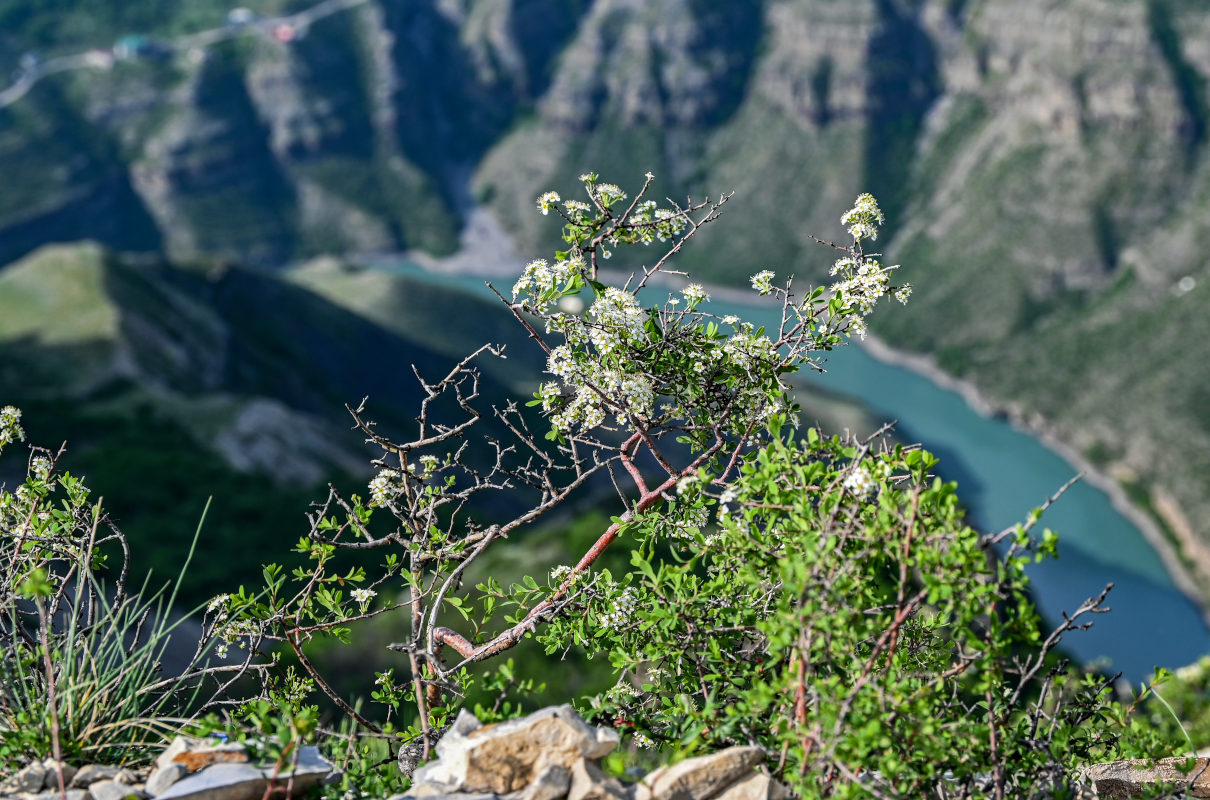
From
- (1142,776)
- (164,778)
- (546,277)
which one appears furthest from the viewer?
(1142,776)

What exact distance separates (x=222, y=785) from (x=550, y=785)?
2210 millimetres

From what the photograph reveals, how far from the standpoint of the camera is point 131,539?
56.9 m

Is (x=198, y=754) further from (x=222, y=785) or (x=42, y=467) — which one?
(x=42, y=467)

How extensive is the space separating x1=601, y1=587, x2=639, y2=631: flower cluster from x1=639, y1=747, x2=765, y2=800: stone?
1806 mm

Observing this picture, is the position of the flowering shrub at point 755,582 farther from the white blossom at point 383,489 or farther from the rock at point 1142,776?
the rock at point 1142,776

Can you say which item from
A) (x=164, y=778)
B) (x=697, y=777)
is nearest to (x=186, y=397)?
(x=164, y=778)

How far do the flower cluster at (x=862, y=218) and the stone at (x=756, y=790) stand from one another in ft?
15.5

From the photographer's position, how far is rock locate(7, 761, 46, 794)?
8.02m

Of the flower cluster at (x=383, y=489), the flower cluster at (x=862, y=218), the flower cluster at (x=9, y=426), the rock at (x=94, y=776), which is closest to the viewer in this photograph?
the rock at (x=94, y=776)

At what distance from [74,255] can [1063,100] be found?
167276 millimetres

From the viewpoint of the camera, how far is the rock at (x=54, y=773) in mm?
8102

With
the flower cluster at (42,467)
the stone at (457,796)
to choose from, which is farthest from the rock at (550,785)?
the flower cluster at (42,467)

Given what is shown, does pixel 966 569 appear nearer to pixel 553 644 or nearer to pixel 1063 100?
pixel 553 644

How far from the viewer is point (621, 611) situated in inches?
372
